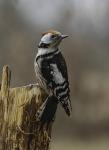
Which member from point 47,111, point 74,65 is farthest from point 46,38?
point 74,65

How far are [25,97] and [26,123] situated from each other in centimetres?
12

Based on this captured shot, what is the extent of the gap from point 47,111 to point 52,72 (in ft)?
0.82

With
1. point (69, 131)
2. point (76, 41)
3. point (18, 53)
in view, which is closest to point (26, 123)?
point (69, 131)

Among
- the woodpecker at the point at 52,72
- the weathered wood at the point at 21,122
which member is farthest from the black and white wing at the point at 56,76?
the weathered wood at the point at 21,122

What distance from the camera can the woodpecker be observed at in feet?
15.4

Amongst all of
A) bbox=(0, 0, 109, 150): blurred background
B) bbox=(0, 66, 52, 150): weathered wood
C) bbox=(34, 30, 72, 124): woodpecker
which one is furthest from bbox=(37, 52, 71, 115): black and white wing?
bbox=(0, 0, 109, 150): blurred background

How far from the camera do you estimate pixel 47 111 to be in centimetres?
461

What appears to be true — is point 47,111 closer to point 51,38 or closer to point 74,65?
point 51,38

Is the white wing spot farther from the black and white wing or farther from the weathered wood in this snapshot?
the weathered wood

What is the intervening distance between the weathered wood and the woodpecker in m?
0.10

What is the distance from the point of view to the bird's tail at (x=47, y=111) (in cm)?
454

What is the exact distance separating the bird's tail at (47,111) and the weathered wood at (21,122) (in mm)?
22

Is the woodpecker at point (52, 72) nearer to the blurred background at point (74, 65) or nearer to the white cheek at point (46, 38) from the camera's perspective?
the white cheek at point (46, 38)

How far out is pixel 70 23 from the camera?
15602 millimetres
